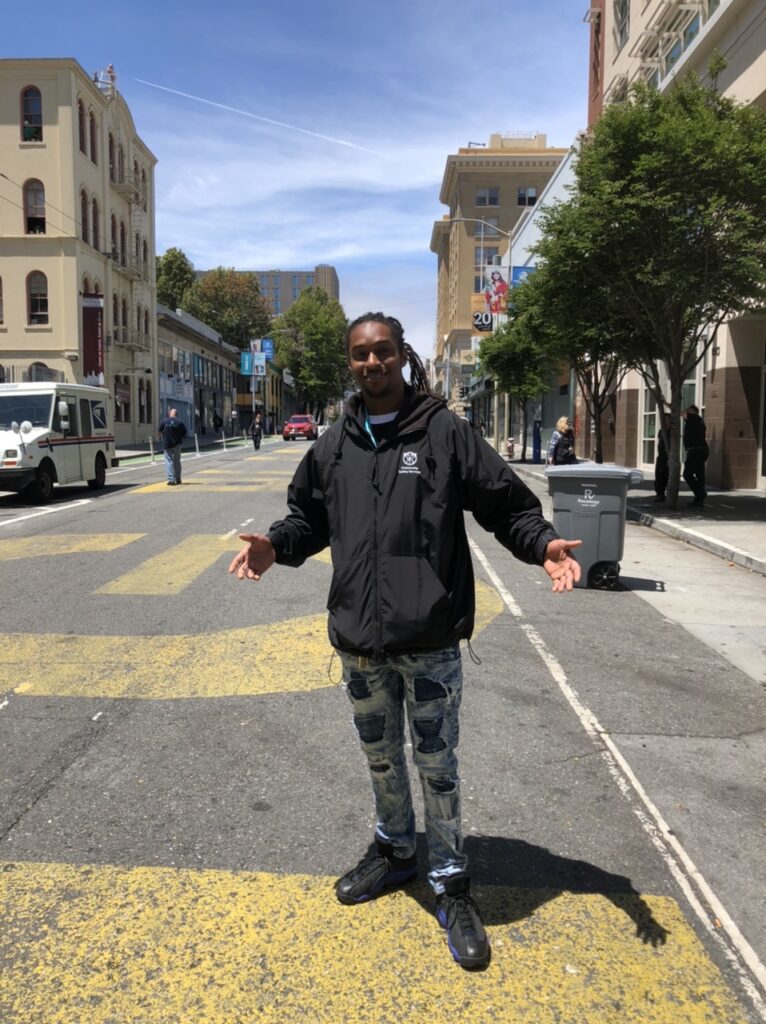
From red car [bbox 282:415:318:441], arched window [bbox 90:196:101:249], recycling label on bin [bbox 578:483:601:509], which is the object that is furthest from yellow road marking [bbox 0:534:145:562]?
red car [bbox 282:415:318:441]

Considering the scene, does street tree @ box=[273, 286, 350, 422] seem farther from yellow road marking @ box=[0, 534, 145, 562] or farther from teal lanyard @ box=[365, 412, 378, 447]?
teal lanyard @ box=[365, 412, 378, 447]

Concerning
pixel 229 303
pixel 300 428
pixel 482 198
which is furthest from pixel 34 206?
pixel 482 198

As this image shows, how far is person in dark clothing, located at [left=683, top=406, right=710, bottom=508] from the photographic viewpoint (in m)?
15.8

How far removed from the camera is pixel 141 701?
4922 millimetres

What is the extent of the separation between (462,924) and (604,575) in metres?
6.35

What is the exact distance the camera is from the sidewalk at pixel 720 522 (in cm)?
1070

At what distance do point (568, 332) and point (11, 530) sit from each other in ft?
36.6

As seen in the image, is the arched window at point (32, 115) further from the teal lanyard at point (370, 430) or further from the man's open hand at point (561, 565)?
the man's open hand at point (561, 565)

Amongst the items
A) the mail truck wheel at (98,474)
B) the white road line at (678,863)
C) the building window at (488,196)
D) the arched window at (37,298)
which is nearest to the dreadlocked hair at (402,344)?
the white road line at (678,863)

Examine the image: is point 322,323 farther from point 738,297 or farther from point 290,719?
point 290,719

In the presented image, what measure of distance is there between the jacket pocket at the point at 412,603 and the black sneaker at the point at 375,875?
0.91 metres

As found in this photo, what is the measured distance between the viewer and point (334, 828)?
340 centimetres

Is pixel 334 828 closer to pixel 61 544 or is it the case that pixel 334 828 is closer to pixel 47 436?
pixel 61 544

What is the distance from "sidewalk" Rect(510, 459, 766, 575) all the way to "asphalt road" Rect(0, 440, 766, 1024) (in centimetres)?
398
